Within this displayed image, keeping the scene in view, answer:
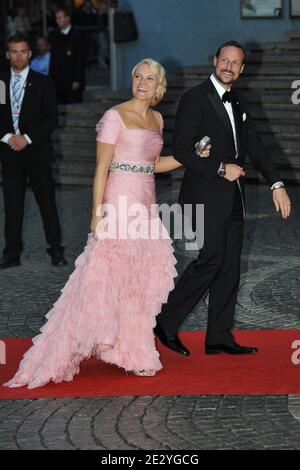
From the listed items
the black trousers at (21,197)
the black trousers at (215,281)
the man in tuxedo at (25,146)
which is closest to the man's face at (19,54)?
the man in tuxedo at (25,146)

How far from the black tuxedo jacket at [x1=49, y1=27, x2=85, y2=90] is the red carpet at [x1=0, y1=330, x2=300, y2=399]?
1020cm

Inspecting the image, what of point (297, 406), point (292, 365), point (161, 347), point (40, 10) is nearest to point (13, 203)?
point (161, 347)

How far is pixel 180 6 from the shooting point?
770 inches

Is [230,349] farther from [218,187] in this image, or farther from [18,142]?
[18,142]

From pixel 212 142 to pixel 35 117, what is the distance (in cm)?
379

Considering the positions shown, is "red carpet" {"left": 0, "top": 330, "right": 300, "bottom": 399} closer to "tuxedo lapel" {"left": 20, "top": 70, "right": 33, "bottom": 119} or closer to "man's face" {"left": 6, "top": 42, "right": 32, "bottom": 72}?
"tuxedo lapel" {"left": 20, "top": 70, "right": 33, "bottom": 119}

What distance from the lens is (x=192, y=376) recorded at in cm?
775

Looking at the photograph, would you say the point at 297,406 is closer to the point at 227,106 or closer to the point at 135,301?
the point at 135,301

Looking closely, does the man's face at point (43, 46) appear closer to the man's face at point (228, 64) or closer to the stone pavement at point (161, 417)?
the stone pavement at point (161, 417)

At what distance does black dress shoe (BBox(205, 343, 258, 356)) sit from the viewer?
8.31m

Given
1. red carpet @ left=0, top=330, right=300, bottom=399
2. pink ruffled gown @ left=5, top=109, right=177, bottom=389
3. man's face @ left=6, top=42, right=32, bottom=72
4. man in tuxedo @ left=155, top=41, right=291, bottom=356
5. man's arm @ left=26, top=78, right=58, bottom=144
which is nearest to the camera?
red carpet @ left=0, top=330, right=300, bottom=399

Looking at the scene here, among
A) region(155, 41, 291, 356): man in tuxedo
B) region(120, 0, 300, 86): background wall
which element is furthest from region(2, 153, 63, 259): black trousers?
region(120, 0, 300, 86): background wall

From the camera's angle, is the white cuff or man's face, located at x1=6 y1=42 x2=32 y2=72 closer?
man's face, located at x1=6 y1=42 x2=32 y2=72
